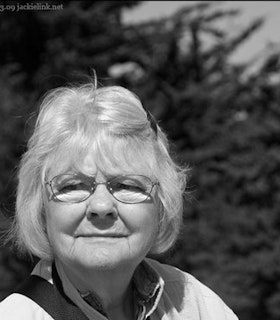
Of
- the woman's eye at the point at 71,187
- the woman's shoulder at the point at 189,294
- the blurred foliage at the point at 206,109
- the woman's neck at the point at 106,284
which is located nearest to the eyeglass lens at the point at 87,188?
the woman's eye at the point at 71,187

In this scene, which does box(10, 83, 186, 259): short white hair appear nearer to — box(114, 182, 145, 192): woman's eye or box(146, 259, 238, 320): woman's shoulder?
box(114, 182, 145, 192): woman's eye

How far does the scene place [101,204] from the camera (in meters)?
1.60

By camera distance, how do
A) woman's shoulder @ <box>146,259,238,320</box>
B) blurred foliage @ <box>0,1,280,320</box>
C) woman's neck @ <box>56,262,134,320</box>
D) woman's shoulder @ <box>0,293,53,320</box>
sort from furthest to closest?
blurred foliage @ <box>0,1,280,320</box> < woman's shoulder @ <box>146,259,238,320</box> < woman's neck @ <box>56,262,134,320</box> < woman's shoulder @ <box>0,293,53,320</box>

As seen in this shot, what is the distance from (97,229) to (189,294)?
42cm

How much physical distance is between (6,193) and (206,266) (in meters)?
1.95

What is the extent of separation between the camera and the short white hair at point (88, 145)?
1.67 meters

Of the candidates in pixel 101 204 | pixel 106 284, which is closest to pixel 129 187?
pixel 101 204

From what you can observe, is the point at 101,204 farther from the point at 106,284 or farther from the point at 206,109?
the point at 206,109

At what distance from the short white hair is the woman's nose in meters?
0.06

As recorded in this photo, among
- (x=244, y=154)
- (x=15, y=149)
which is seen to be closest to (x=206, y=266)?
(x=244, y=154)

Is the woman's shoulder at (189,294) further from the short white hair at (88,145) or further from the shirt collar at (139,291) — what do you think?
the short white hair at (88,145)

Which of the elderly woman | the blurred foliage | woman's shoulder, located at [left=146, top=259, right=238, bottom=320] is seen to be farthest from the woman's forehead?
the blurred foliage

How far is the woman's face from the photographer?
1.61 meters

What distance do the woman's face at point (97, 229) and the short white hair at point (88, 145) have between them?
0.17 ft
